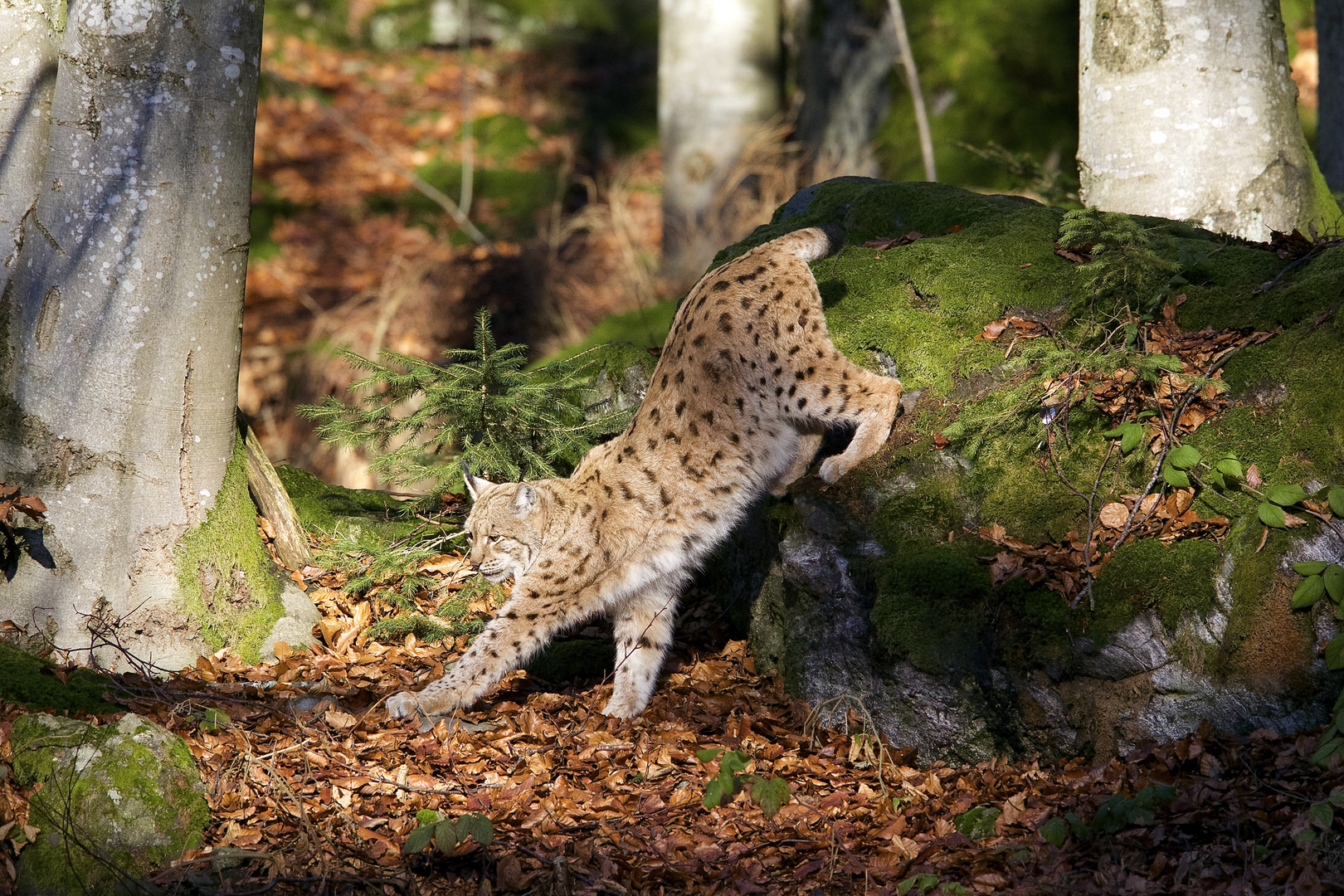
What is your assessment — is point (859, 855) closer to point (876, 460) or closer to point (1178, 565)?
point (1178, 565)

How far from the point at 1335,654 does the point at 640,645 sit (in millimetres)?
3233

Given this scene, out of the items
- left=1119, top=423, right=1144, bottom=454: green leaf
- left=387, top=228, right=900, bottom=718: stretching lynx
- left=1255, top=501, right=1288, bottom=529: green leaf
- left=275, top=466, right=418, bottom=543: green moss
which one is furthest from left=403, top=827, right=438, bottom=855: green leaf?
left=1255, top=501, right=1288, bottom=529: green leaf

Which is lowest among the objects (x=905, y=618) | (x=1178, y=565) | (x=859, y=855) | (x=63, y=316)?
(x=859, y=855)

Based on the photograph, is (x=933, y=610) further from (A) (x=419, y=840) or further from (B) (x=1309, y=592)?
(A) (x=419, y=840)

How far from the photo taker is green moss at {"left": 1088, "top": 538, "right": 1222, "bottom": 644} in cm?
414

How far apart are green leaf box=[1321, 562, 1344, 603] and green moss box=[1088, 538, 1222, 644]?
0.38m

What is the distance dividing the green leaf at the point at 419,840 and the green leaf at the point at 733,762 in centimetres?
119

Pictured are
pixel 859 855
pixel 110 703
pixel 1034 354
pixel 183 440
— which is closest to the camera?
pixel 859 855

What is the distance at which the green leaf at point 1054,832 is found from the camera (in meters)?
3.59

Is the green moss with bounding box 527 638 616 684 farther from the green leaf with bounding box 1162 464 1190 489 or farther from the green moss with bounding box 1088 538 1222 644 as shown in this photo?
the green leaf with bounding box 1162 464 1190 489

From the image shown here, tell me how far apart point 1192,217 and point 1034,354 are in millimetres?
1956

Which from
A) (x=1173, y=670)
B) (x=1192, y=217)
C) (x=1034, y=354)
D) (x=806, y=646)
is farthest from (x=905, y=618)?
(x=1192, y=217)

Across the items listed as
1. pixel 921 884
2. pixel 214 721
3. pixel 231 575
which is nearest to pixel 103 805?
pixel 214 721

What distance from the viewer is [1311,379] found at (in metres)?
4.39
